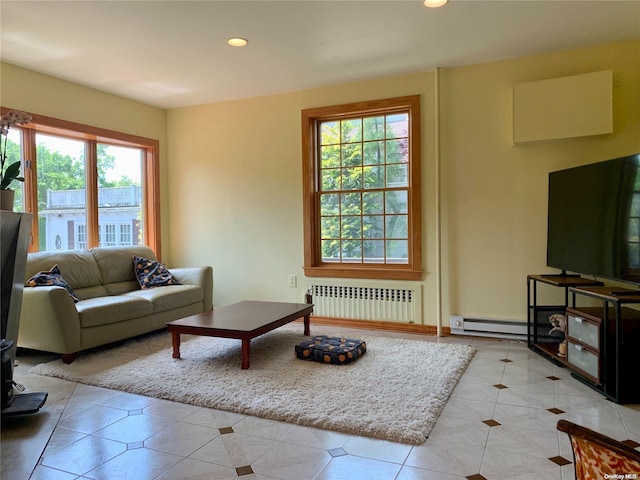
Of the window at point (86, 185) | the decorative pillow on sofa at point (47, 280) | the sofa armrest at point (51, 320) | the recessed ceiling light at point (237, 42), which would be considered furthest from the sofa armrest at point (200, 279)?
the recessed ceiling light at point (237, 42)

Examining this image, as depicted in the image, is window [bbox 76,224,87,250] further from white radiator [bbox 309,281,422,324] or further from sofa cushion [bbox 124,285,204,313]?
white radiator [bbox 309,281,422,324]

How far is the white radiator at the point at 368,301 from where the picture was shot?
4.48 metres

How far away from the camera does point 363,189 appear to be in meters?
4.79

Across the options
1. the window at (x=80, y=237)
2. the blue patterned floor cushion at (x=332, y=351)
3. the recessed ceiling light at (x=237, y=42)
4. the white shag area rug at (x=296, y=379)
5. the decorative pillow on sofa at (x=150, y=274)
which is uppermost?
the recessed ceiling light at (x=237, y=42)

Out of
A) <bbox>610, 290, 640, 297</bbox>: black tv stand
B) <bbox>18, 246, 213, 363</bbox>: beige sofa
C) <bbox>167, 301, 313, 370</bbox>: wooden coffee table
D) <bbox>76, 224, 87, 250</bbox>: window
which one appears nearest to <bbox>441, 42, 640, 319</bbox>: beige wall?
<bbox>610, 290, 640, 297</bbox>: black tv stand

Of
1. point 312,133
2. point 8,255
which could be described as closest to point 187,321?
point 8,255

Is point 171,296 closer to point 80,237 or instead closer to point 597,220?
point 80,237

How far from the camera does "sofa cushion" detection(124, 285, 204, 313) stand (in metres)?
4.18

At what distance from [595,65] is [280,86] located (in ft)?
→ 9.78

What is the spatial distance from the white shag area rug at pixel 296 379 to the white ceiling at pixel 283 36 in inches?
100

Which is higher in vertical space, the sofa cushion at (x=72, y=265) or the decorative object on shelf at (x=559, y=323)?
the sofa cushion at (x=72, y=265)

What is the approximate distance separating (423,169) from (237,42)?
2.10 m

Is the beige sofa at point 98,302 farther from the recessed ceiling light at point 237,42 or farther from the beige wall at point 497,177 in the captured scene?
the beige wall at point 497,177

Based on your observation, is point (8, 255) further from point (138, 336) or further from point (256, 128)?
point (256, 128)
